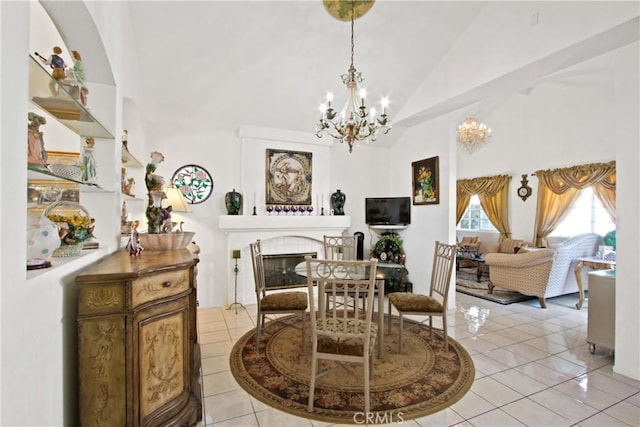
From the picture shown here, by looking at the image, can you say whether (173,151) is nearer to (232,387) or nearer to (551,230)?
(232,387)

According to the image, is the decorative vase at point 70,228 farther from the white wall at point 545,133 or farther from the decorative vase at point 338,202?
the white wall at point 545,133

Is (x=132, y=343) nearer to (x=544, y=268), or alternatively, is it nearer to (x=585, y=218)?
(x=544, y=268)

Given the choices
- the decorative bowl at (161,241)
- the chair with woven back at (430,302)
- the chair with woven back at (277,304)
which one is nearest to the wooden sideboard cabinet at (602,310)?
the chair with woven back at (430,302)

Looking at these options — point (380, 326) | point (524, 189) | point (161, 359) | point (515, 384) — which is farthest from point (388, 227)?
point (161, 359)

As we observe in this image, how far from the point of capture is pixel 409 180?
511cm

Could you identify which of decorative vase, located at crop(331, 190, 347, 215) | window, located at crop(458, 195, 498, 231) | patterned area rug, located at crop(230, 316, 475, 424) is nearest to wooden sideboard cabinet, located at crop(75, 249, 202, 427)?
patterned area rug, located at crop(230, 316, 475, 424)

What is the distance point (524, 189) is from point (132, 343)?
7.42m

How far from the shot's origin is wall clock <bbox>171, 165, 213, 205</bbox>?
14.0ft

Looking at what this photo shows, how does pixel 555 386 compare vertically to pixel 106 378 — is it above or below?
below

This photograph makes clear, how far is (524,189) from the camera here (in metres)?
6.39

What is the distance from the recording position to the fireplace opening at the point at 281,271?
4.76 metres

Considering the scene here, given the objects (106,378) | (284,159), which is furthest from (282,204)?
(106,378)

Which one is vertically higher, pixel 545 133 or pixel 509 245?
pixel 545 133

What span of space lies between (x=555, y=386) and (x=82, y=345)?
10.7ft
